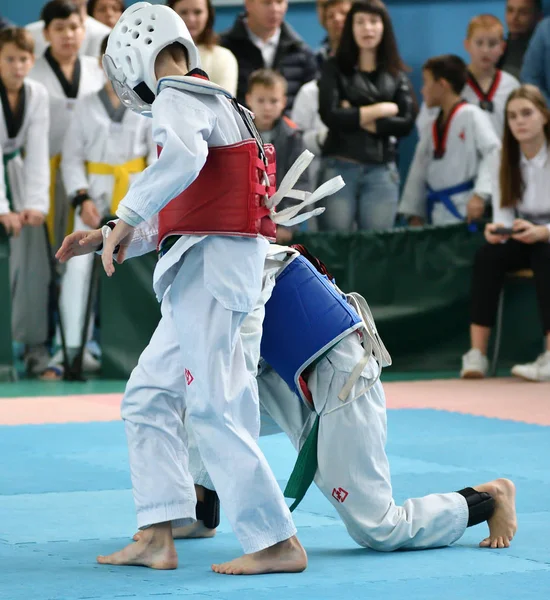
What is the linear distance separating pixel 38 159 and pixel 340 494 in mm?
5159

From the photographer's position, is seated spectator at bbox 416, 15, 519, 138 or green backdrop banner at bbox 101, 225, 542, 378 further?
seated spectator at bbox 416, 15, 519, 138

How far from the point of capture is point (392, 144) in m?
8.63

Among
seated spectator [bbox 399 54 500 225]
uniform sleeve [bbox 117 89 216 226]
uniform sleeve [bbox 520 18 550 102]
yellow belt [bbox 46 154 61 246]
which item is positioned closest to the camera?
uniform sleeve [bbox 117 89 216 226]

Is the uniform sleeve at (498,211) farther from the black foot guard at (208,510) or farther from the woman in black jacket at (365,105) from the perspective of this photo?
the black foot guard at (208,510)

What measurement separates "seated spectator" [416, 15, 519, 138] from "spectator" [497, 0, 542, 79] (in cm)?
51

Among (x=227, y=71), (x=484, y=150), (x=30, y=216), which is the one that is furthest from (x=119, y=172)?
(x=484, y=150)

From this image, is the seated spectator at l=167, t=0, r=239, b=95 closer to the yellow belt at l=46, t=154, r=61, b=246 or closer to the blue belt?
the yellow belt at l=46, t=154, r=61, b=246

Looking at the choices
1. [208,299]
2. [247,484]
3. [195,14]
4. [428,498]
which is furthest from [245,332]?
[195,14]

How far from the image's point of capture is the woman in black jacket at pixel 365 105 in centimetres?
838

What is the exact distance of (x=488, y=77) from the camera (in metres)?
9.54

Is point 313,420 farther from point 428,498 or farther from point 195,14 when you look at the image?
point 195,14

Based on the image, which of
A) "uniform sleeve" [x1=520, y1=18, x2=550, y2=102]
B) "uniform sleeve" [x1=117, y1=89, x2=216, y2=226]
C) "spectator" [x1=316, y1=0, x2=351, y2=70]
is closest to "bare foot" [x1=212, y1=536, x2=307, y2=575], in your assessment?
"uniform sleeve" [x1=117, y1=89, x2=216, y2=226]

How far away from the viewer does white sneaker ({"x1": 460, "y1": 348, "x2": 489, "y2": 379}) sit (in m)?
8.43

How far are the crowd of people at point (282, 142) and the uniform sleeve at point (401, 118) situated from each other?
0.01 meters
